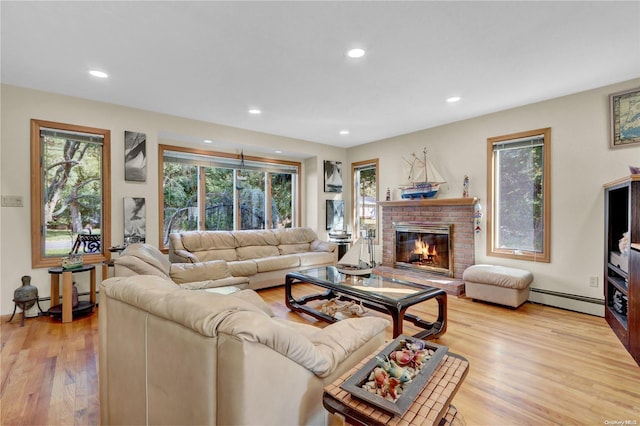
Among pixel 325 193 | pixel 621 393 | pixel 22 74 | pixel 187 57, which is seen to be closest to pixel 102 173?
pixel 22 74

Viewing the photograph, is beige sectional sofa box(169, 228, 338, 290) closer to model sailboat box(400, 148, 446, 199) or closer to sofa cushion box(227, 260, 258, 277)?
sofa cushion box(227, 260, 258, 277)

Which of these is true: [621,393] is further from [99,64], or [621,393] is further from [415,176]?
→ [99,64]

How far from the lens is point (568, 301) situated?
3.59 metres

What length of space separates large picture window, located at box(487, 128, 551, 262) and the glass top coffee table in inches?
74.5

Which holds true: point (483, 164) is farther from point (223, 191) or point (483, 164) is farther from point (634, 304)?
point (223, 191)

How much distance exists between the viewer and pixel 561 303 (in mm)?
3643

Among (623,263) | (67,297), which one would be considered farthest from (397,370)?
(67,297)

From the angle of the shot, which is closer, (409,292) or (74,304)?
(409,292)

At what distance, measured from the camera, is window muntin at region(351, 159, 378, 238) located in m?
6.02

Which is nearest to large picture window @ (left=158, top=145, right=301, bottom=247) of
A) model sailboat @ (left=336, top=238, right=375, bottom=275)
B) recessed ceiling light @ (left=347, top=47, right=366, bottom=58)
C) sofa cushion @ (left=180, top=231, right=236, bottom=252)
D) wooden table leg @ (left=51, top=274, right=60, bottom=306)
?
sofa cushion @ (left=180, top=231, right=236, bottom=252)

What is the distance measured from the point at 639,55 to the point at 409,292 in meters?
2.90

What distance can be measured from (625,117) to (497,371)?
9.97 feet

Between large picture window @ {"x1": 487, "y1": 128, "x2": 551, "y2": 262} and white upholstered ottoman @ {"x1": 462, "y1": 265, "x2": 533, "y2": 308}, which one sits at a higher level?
large picture window @ {"x1": 487, "y1": 128, "x2": 551, "y2": 262}

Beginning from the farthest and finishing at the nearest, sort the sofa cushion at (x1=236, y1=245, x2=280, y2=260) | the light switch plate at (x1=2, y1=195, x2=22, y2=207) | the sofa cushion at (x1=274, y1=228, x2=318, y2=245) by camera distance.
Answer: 1. the sofa cushion at (x1=274, y1=228, x2=318, y2=245)
2. the sofa cushion at (x1=236, y1=245, x2=280, y2=260)
3. the light switch plate at (x1=2, y1=195, x2=22, y2=207)
